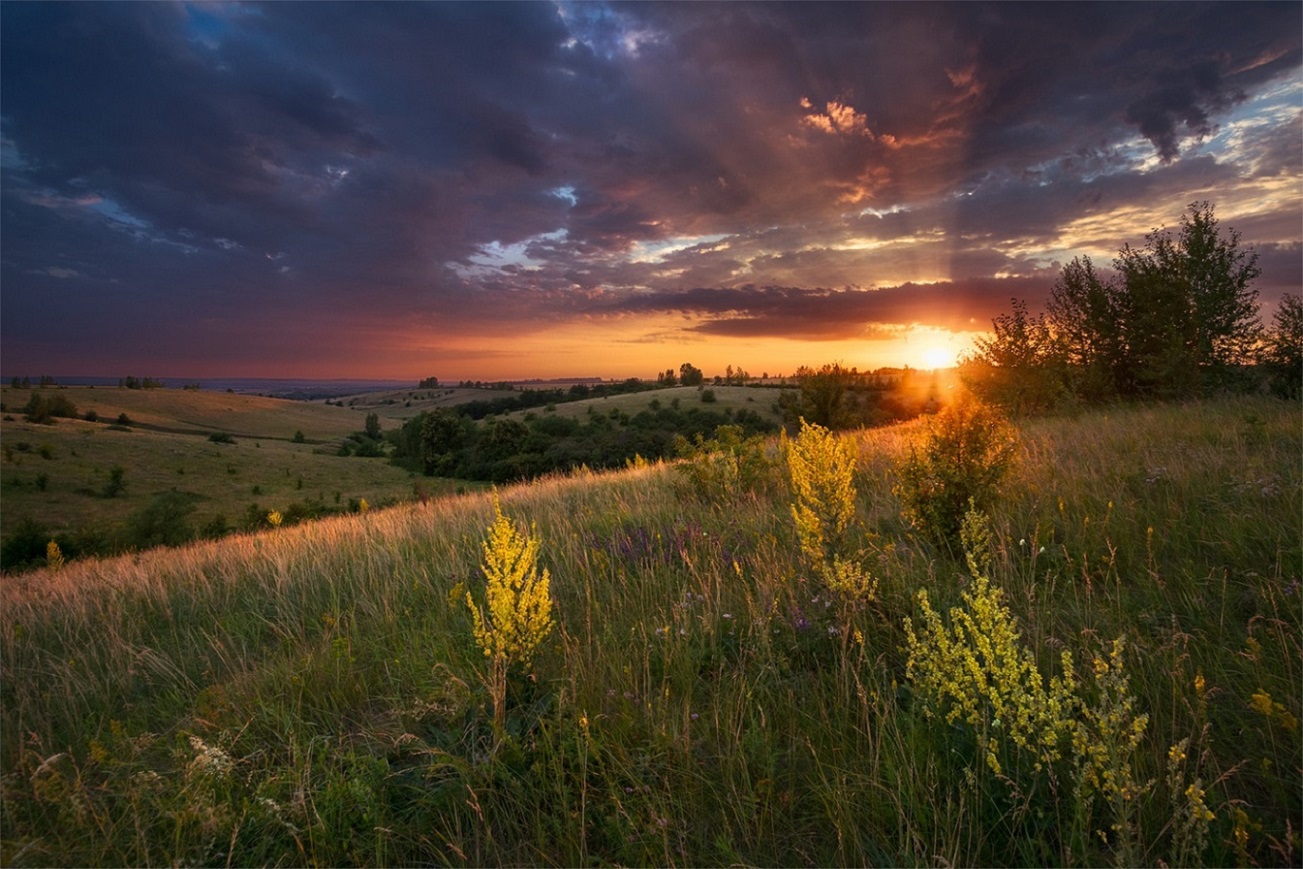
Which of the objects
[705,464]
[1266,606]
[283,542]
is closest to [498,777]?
[1266,606]

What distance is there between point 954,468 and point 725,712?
3066 millimetres

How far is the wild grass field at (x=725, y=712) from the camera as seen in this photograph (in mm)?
1866

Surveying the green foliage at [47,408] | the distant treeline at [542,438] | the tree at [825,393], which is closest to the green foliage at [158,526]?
the distant treeline at [542,438]

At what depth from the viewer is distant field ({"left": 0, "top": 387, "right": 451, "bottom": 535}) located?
141 ft

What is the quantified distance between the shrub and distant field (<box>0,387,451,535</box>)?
35.0 metres

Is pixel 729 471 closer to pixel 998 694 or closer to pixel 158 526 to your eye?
pixel 998 694

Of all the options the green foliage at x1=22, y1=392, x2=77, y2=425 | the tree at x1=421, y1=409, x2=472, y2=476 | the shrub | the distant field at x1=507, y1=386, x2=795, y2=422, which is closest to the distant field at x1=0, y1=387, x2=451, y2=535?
the green foliage at x1=22, y1=392, x2=77, y2=425

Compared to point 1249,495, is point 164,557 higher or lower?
lower

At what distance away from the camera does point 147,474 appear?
49.6 metres

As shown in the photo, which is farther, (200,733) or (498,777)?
(200,733)

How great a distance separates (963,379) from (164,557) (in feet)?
33.5

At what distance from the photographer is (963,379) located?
5.18 m

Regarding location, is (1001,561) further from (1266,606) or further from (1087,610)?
(1266,606)

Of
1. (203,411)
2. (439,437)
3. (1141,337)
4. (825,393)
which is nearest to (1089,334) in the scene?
(1141,337)
